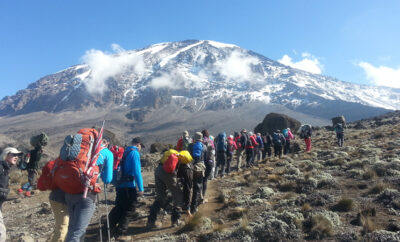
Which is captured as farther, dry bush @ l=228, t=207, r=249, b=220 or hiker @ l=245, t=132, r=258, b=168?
hiker @ l=245, t=132, r=258, b=168

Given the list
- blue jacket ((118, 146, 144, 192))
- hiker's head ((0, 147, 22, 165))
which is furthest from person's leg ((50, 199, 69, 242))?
blue jacket ((118, 146, 144, 192))

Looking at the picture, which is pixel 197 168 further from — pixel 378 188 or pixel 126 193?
pixel 378 188

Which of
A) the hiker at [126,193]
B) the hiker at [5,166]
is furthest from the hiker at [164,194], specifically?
the hiker at [5,166]

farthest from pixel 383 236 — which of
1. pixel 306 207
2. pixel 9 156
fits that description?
pixel 9 156

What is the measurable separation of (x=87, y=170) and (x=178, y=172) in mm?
2618

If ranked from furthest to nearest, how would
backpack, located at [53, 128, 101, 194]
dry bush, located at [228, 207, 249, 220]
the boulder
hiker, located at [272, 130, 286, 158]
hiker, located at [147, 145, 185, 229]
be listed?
the boulder
hiker, located at [272, 130, 286, 158]
dry bush, located at [228, 207, 249, 220]
hiker, located at [147, 145, 185, 229]
backpack, located at [53, 128, 101, 194]

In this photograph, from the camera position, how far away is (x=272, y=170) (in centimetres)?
1145

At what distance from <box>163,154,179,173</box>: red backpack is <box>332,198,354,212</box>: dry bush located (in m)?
3.25

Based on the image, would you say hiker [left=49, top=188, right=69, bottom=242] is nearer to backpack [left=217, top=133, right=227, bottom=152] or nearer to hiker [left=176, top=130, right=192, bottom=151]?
hiker [left=176, top=130, right=192, bottom=151]

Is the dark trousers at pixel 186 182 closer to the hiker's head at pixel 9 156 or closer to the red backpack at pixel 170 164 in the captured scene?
the red backpack at pixel 170 164

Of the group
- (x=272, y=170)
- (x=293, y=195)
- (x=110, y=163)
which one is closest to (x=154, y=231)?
(x=110, y=163)

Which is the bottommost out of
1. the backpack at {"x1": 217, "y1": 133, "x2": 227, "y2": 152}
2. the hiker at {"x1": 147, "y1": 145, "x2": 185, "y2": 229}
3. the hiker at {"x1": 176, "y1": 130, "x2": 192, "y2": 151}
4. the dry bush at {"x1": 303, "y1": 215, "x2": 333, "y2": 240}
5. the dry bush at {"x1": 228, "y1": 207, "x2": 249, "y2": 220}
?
the dry bush at {"x1": 228, "y1": 207, "x2": 249, "y2": 220}

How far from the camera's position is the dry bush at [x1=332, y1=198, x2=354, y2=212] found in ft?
19.4

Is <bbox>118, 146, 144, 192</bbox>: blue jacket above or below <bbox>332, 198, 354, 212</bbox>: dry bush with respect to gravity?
above
